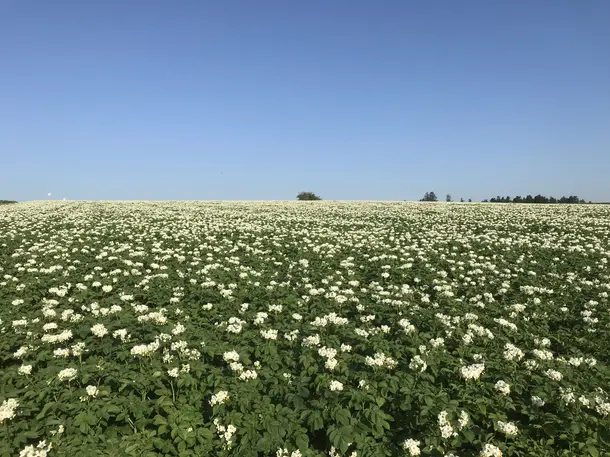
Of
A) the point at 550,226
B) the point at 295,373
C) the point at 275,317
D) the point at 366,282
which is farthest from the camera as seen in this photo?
the point at 550,226

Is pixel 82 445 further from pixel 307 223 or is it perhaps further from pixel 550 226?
pixel 550 226

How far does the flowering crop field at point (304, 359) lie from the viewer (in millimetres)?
4734

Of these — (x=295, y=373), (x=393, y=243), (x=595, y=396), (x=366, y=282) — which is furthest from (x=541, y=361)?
(x=393, y=243)

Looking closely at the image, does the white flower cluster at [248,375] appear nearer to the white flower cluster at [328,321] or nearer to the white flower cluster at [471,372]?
the white flower cluster at [328,321]

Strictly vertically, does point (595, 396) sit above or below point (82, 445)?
above

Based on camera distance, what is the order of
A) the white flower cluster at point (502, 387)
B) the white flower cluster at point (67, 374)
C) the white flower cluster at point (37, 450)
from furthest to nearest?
1. the white flower cluster at point (67, 374)
2. the white flower cluster at point (502, 387)
3. the white flower cluster at point (37, 450)

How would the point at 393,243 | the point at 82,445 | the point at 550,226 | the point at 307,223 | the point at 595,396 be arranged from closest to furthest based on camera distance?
the point at 82,445 < the point at 595,396 < the point at 393,243 < the point at 550,226 < the point at 307,223

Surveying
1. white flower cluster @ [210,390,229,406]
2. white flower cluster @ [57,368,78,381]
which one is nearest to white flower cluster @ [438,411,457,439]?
white flower cluster @ [210,390,229,406]

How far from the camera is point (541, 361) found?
256 inches

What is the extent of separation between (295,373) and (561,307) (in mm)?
7774

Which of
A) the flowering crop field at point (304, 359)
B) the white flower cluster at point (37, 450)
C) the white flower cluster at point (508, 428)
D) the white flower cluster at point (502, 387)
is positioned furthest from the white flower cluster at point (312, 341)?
the white flower cluster at point (37, 450)

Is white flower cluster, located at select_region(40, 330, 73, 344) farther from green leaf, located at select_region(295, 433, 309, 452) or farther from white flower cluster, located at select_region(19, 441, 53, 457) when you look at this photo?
green leaf, located at select_region(295, 433, 309, 452)

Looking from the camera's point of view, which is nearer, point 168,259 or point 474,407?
point 474,407

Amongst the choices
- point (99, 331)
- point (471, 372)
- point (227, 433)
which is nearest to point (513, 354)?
point (471, 372)
